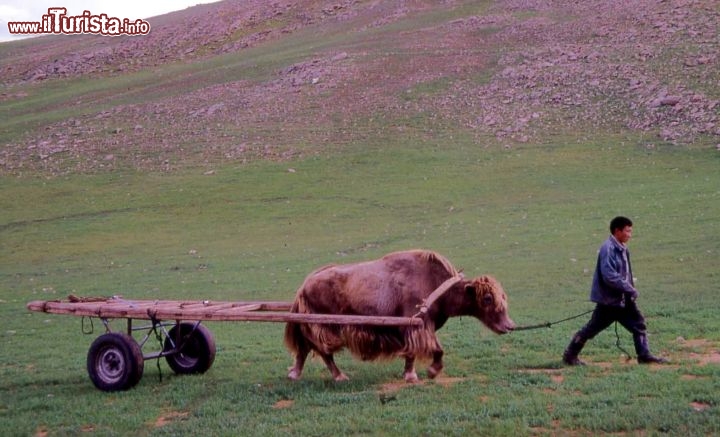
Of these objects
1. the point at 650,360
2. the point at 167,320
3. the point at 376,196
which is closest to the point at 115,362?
the point at 167,320

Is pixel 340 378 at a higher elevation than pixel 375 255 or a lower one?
higher

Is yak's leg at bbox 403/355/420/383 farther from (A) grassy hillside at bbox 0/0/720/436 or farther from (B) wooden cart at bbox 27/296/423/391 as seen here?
(B) wooden cart at bbox 27/296/423/391

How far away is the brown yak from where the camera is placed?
33.5ft

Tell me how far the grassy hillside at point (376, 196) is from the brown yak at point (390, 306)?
431mm

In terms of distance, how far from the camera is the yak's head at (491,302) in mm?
10367

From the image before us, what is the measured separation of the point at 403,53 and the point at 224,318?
43.1m

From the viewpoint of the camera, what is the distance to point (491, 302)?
34.0ft

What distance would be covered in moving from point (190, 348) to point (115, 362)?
1.18 metres

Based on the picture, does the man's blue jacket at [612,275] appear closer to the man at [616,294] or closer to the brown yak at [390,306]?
the man at [616,294]

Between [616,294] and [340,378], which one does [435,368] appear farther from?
[616,294]

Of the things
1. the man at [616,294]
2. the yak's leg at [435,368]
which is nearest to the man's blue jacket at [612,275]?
the man at [616,294]

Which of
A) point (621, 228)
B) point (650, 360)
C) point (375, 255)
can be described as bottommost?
point (375, 255)

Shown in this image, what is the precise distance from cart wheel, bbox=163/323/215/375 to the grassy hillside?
0.32m

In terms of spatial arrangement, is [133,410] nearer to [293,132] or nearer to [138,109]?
[293,132]
